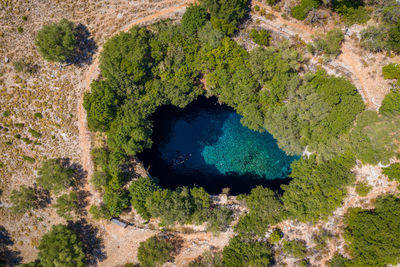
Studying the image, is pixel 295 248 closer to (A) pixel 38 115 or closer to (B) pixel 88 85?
(B) pixel 88 85

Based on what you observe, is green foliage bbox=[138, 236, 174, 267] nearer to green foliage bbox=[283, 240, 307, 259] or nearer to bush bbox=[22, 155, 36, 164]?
green foliage bbox=[283, 240, 307, 259]

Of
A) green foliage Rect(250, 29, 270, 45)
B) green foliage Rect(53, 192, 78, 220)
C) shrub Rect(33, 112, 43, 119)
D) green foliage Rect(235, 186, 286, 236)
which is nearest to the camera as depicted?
green foliage Rect(235, 186, 286, 236)

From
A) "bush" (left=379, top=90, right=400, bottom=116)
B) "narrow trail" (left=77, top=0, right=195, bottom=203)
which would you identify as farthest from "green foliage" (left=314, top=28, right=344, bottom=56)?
"narrow trail" (left=77, top=0, right=195, bottom=203)

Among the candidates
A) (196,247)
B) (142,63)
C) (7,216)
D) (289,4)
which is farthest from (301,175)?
(7,216)

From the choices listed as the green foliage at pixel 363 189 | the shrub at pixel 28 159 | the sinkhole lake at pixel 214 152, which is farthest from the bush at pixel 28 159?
the green foliage at pixel 363 189

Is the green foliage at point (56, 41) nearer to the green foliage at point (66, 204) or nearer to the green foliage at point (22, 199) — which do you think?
the green foliage at point (22, 199)

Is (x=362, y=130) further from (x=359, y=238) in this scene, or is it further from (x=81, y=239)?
(x=81, y=239)
